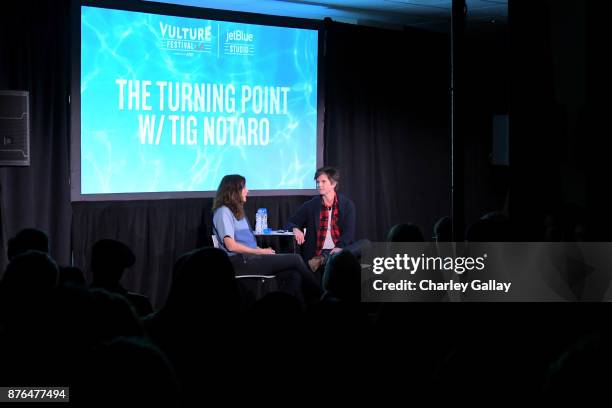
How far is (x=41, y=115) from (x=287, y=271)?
222 cm

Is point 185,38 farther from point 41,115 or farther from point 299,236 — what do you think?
point 299,236

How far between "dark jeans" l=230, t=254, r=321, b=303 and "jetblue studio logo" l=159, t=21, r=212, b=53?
178cm

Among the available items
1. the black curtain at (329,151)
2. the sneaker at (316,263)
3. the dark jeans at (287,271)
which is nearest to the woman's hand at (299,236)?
the sneaker at (316,263)

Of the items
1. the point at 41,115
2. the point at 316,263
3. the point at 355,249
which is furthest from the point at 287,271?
the point at 41,115

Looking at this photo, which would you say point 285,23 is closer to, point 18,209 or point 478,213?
point 18,209

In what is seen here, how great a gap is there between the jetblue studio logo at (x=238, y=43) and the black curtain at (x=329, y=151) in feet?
3.09

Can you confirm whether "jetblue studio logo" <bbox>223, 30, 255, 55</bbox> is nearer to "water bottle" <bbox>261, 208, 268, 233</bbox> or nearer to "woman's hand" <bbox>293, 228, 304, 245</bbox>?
"water bottle" <bbox>261, 208, 268, 233</bbox>

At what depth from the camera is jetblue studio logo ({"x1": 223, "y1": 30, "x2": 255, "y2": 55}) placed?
6.64 metres

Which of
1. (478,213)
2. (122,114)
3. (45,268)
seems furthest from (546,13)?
(478,213)

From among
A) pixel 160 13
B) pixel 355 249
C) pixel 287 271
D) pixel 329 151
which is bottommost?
pixel 287 271

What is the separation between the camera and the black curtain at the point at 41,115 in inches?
230

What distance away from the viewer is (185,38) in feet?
21.1

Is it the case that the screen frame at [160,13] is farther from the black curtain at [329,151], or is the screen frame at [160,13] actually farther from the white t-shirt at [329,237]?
the white t-shirt at [329,237]

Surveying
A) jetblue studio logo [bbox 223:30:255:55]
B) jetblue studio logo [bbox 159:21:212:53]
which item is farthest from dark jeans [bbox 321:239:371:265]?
jetblue studio logo [bbox 159:21:212:53]
